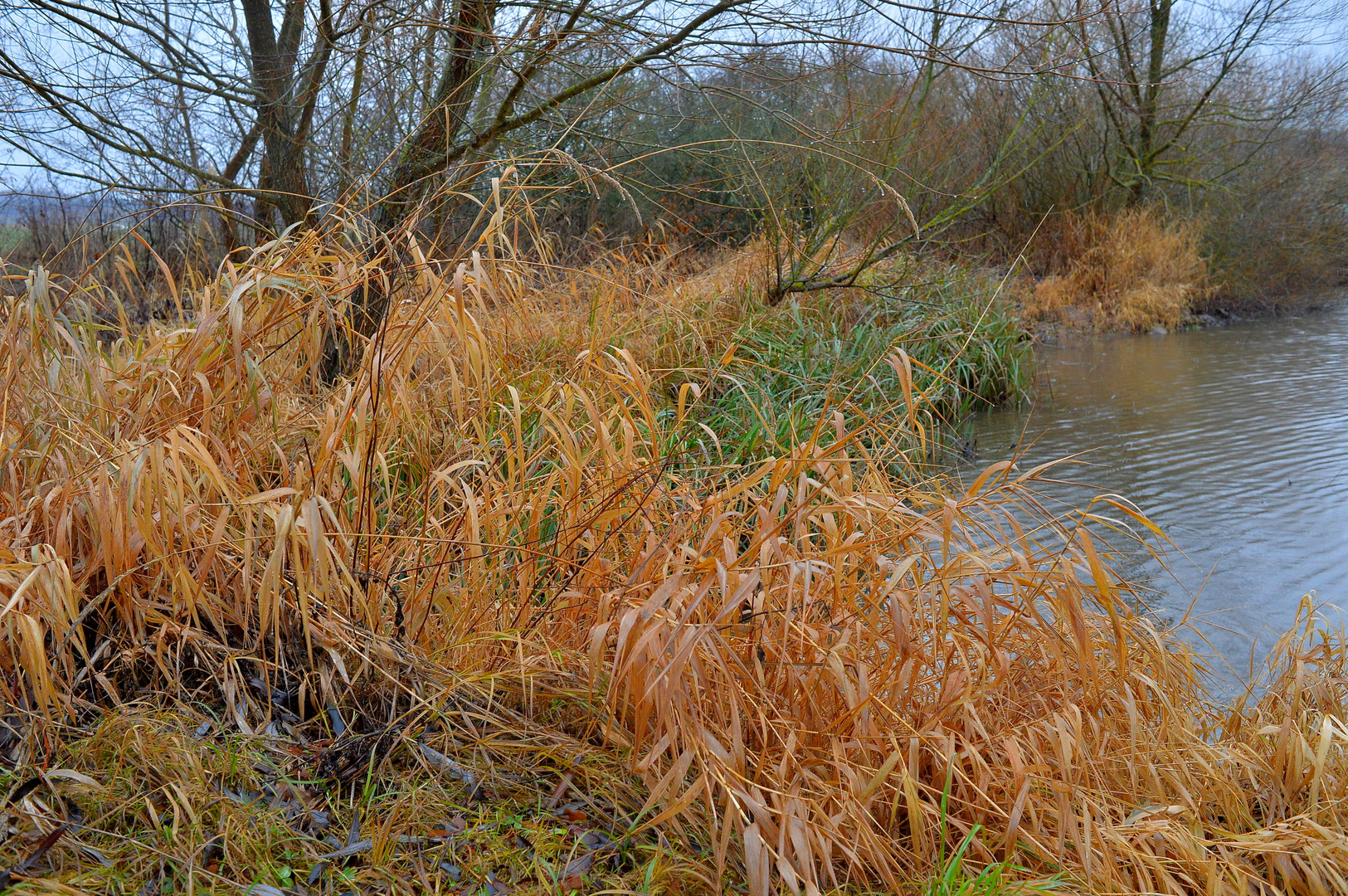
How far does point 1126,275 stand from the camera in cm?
1159

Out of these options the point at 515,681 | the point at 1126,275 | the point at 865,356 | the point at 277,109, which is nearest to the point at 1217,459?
the point at 865,356

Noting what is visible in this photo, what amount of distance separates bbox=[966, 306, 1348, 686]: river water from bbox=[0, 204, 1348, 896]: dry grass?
1.49 feet

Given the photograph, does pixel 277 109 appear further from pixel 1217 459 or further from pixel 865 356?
pixel 1217 459

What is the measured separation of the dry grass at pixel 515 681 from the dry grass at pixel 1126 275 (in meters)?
9.69

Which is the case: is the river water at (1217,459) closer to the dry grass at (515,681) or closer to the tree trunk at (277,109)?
the dry grass at (515,681)

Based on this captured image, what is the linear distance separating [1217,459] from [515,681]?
16.0ft

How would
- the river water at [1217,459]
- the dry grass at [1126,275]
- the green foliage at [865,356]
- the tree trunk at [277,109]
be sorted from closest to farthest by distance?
the river water at [1217,459]
the tree trunk at [277,109]
the green foliage at [865,356]
the dry grass at [1126,275]

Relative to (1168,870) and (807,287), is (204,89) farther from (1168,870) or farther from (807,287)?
(1168,870)

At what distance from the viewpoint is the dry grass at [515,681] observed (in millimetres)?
1463

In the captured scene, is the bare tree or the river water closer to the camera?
the river water

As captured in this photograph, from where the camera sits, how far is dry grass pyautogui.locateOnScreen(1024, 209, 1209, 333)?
11039 millimetres

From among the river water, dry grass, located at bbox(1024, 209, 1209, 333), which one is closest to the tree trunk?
the river water

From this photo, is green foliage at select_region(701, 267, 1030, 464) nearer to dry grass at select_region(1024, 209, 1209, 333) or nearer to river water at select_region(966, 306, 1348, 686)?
river water at select_region(966, 306, 1348, 686)

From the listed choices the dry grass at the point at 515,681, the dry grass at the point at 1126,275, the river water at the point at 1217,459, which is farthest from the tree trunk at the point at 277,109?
the dry grass at the point at 1126,275
